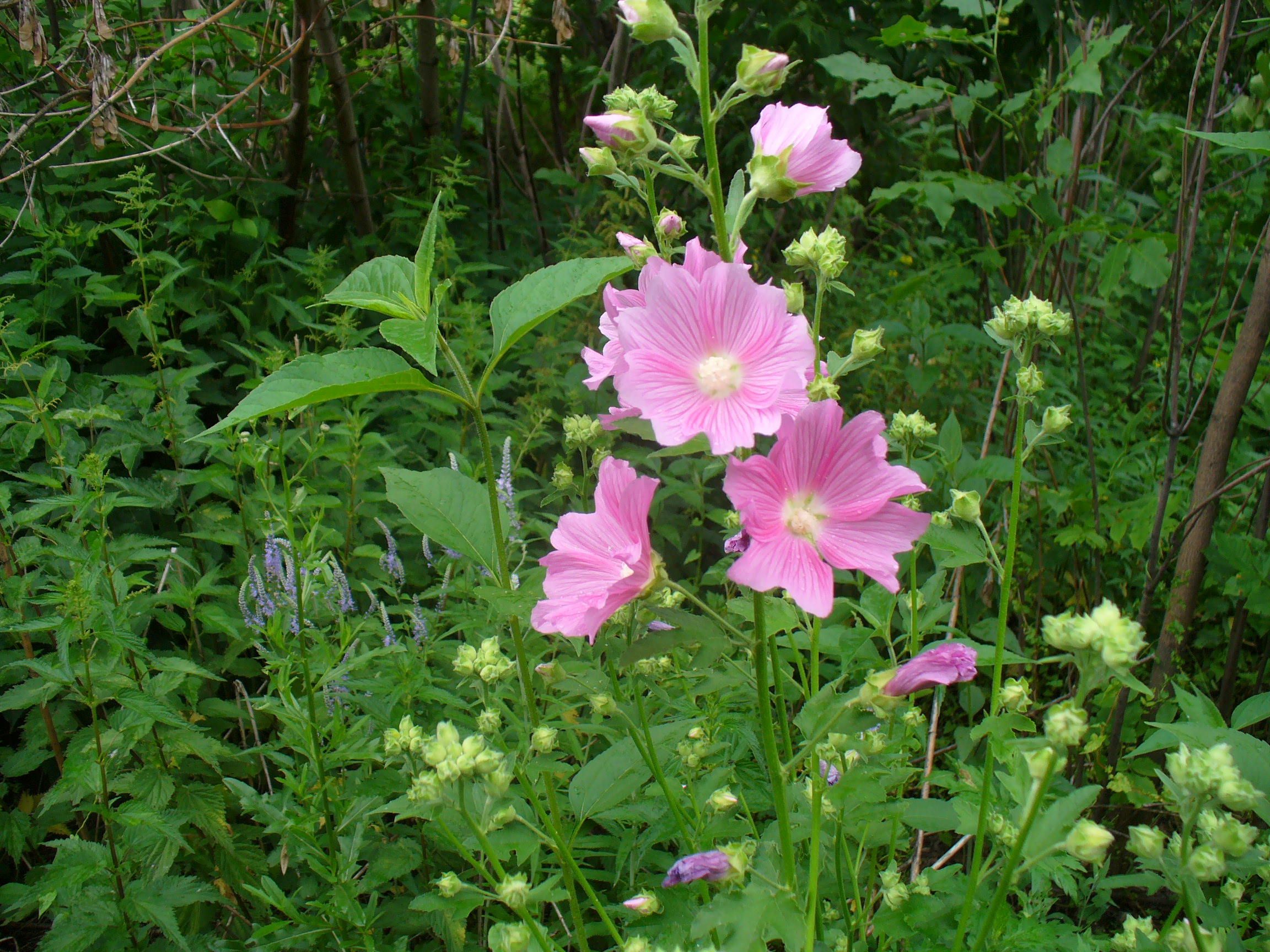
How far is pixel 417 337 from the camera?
3.14 feet

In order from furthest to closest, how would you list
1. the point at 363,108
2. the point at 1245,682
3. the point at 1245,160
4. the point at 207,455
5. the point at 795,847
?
the point at 363,108 → the point at 1245,160 → the point at 207,455 → the point at 1245,682 → the point at 795,847

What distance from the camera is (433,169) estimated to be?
140 inches

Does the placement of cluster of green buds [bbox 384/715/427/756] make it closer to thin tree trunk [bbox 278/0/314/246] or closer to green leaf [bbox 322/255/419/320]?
green leaf [bbox 322/255/419/320]

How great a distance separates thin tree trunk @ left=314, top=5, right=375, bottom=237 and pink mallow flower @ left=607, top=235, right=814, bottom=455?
117 inches

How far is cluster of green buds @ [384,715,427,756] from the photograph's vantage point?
3.54 feet

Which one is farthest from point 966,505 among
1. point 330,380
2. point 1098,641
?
point 330,380

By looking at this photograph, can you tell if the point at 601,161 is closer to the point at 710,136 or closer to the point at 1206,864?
the point at 710,136

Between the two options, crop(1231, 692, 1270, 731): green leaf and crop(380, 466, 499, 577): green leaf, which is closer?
crop(380, 466, 499, 577): green leaf

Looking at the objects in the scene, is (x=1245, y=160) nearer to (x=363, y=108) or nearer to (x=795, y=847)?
(x=795, y=847)

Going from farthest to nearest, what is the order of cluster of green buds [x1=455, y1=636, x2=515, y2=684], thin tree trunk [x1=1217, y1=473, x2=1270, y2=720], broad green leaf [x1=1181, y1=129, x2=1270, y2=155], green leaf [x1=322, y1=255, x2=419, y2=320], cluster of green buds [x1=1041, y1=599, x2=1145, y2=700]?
thin tree trunk [x1=1217, y1=473, x2=1270, y2=720] → broad green leaf [x1=1181, y1=129, x2=1270, y2=155] → cluster of green buds [x1=455, y1=636, x2=515, y2=684] → green leaf [x1=322, y1=255, x2=419, y2=320] → cluster of green buds [x1=1041, y1=599, x2=1145, y2=700]

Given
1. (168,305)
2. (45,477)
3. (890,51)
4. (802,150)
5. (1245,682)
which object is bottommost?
(1245,682)

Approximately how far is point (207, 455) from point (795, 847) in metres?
2.02

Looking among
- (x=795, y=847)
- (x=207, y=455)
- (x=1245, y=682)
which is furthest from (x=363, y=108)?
(x=1245, y=682)

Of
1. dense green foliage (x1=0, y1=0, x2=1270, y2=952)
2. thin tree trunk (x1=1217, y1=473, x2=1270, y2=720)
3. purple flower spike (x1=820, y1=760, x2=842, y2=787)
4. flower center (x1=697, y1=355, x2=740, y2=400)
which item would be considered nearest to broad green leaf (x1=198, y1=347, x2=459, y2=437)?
dense green foliage (x1=0, y1=0, x2=1270, y2=952)
